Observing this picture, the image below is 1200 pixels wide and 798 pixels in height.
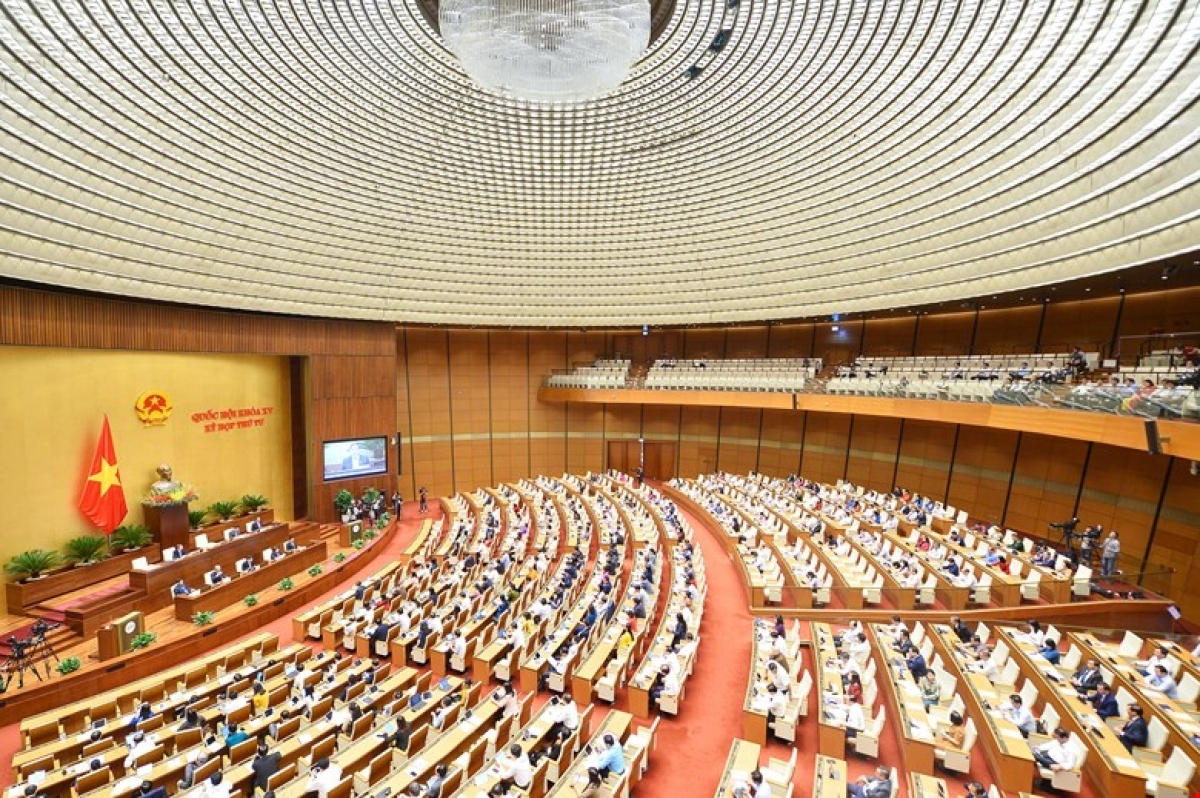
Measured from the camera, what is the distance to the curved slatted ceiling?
9.35 meters

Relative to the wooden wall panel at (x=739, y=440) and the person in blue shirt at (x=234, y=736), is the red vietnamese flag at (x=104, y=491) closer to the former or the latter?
the person in blue shirt at (x=234, y=736)

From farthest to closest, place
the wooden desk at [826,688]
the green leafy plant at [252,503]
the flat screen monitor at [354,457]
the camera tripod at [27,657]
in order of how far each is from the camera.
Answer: the flat screen monitor at [354,457] < the green leafy plant at [252,503] < the camera tripod at [27,657] < the wooden desk at [826,688]

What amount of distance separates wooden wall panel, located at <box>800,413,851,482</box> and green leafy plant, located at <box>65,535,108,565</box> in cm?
2213

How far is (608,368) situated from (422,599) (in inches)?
661

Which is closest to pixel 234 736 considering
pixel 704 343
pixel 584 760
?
pixel 584 760

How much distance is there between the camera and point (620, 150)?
15.3 m

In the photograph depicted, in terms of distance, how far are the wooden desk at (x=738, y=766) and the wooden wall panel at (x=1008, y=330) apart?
1561 cm

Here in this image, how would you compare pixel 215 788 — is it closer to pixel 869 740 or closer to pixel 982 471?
pixel 869 740

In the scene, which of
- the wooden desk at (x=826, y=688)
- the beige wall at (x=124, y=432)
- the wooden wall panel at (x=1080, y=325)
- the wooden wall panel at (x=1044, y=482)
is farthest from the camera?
the wooden wall panel at (x=1044, y=482)

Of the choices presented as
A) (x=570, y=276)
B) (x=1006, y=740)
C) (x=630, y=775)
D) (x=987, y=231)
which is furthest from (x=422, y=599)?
(x=987, y=231)

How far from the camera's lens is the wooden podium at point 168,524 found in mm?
15109

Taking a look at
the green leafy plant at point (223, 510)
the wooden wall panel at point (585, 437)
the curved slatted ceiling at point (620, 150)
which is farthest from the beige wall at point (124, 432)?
the wooden wall panel at point (585, 437)

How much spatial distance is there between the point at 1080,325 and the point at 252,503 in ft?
78.1

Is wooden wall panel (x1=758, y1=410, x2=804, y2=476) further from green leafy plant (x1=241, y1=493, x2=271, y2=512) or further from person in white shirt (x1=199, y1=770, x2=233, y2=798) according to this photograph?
person in white shirt (x1=199, y1=770, x2=233, y2=798)
